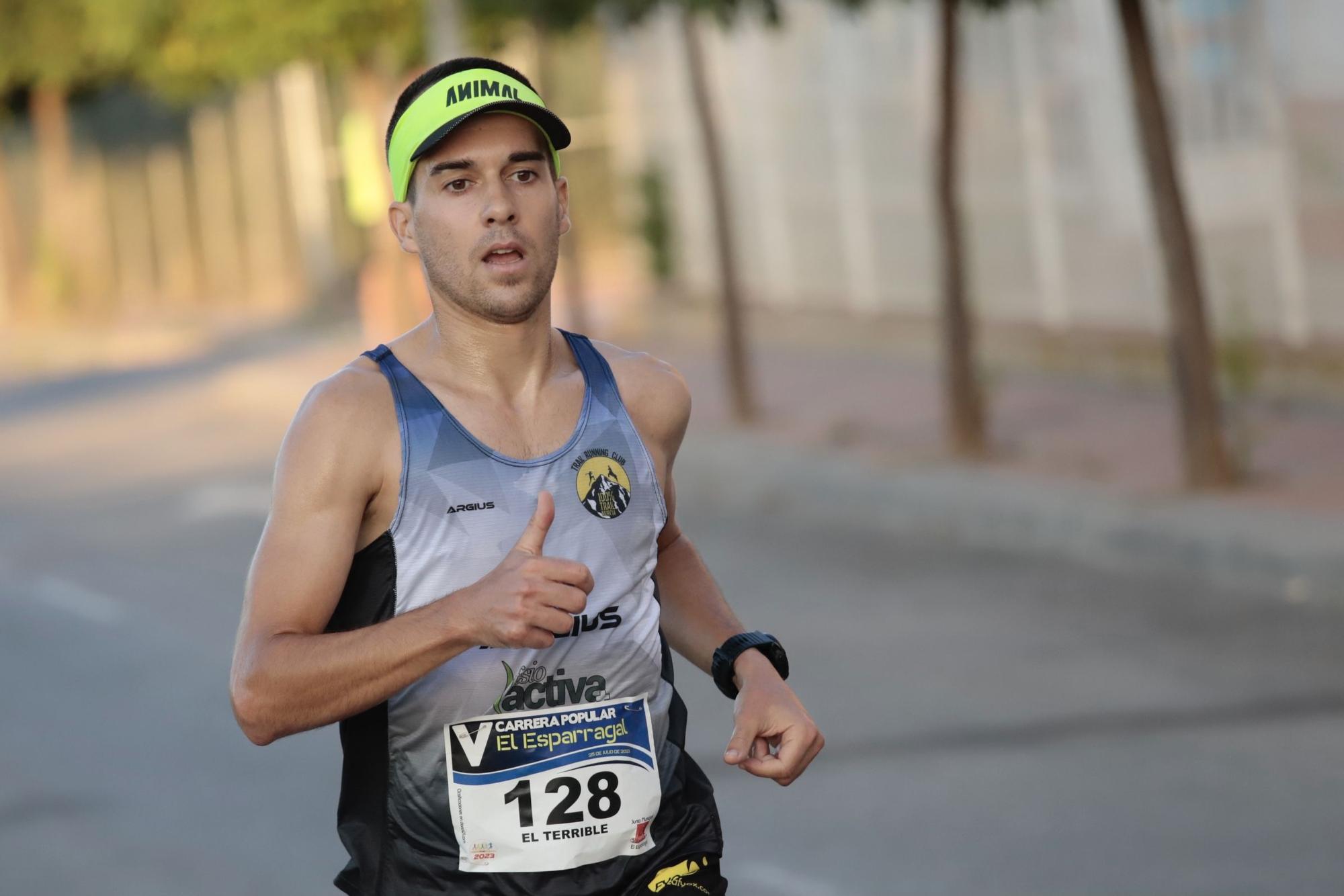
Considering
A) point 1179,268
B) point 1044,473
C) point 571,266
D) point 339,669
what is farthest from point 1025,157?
point 339,669

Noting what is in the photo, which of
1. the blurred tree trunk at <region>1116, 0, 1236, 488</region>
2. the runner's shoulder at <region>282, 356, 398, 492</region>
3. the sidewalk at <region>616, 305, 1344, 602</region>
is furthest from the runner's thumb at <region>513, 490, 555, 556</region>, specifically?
the blurred tree trunk at <region>1116, 0, 1236, 488</region>

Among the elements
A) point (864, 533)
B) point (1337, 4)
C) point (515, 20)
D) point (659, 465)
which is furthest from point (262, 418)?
point (659, 465)

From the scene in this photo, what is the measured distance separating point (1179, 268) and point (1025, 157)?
657 cm

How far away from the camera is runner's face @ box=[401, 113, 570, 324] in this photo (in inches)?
130

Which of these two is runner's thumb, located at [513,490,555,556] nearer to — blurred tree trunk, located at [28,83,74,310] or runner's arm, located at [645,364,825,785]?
runner's arm, located at [645,364,825,785]

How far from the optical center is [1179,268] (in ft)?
36.9

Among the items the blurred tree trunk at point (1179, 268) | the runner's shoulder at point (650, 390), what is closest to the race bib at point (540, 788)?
the runner's shoulder at point (650, 390)

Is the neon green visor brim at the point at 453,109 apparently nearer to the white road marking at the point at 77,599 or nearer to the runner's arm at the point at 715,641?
the runner's arm at the point at 715,641

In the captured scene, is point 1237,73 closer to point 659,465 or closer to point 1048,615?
point 1048,615

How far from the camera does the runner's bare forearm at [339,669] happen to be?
3.02 meters

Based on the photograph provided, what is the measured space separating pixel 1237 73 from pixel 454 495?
495 inches

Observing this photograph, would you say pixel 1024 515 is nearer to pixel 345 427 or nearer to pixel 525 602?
pixel 345 427

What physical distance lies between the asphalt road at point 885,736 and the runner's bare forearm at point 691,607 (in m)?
2.67

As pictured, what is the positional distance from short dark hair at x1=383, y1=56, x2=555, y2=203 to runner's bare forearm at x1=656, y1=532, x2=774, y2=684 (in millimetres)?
795
